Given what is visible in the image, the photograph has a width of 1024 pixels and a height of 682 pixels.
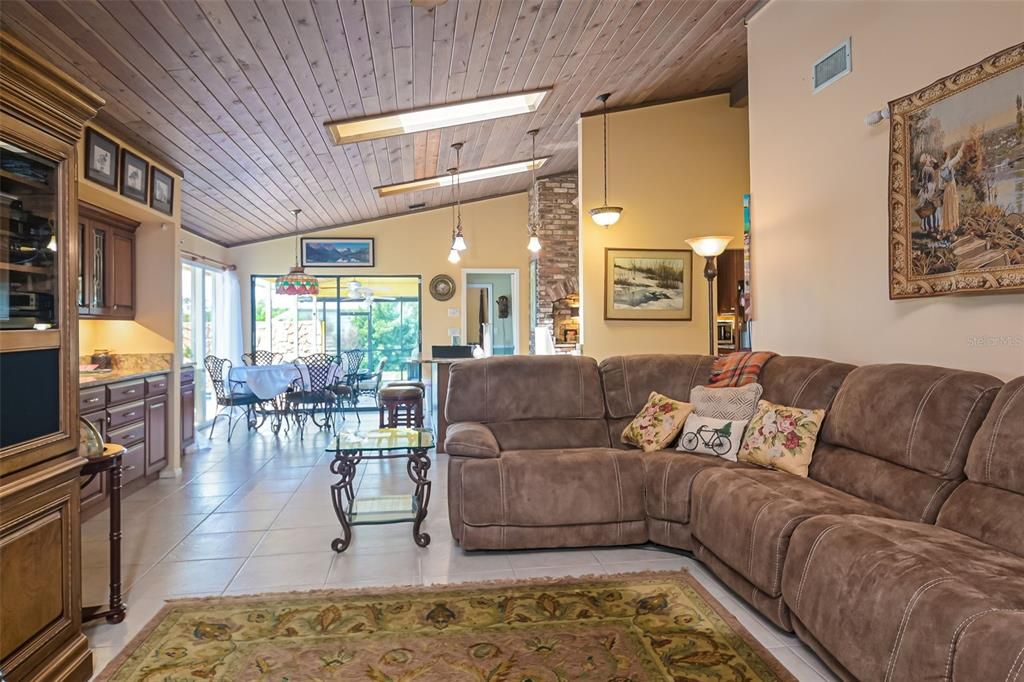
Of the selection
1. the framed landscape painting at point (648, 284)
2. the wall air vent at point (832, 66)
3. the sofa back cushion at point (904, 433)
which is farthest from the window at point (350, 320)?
the sofa back cushion at point (904, 433)

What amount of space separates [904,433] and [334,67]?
3452mm

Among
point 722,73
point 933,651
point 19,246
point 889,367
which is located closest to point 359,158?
point 722,73

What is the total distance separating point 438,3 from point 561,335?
5.25 meters

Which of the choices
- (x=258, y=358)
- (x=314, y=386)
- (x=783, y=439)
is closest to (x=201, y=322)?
(x=258, y=358)

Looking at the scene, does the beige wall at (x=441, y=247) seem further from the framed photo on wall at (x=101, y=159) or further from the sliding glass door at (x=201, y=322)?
the framed photo on wall at (x=101, y=159)

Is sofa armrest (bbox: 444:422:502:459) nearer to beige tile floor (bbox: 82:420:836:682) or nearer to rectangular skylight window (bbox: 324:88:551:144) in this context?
beige tile floor (bbox: 82:420:836:682)

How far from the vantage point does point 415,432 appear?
140 inches

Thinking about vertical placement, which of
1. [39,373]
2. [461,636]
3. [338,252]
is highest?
→ [338,252]

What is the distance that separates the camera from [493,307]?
9.30 m

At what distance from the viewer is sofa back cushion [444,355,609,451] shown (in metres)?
3.58

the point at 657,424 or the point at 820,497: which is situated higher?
the point at 657,424

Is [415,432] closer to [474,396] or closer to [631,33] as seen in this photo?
[474,396]

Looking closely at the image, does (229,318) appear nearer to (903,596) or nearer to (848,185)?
(848,185)

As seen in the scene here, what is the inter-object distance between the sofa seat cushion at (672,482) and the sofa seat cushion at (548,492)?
0.06 metres
